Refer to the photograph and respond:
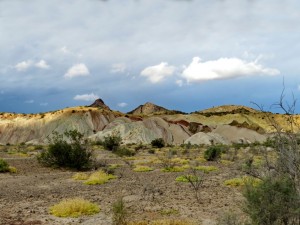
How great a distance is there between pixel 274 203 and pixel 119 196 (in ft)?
23.9

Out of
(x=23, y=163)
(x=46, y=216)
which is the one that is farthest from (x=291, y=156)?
(x=23, y=163)

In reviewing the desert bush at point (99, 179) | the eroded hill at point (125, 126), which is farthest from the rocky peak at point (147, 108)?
the desert bush at point (99, 179)

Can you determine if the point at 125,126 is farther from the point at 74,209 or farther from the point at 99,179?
the point at 74,209

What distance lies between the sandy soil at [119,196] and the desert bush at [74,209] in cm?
21

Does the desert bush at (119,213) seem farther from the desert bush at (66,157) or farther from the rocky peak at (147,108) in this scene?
the rocky peak at (147,108)

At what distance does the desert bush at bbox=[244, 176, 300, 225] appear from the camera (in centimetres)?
800

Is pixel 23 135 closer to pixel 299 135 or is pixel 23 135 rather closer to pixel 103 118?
pixel 103 118

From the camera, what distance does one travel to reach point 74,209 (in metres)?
12.0

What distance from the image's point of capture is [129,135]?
84.0 meters

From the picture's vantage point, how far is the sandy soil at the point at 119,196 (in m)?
11.6

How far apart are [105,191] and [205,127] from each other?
8468 centimetres

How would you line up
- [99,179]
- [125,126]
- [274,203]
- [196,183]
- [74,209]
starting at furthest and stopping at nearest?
[125,126]
[99,179]
[196,183]
[74,209]
[274,203]

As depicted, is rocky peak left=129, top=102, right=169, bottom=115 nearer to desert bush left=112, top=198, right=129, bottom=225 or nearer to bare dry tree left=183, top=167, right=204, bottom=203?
bare dry tree left=183, top=167, right=204, bottom=203

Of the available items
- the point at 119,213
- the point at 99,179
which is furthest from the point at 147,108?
the point at 119,213
